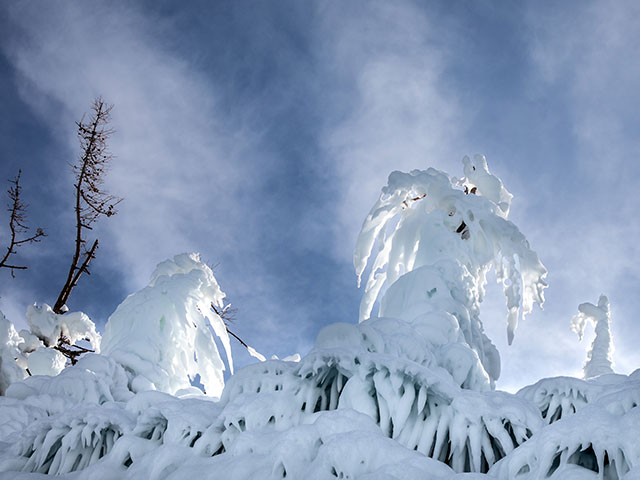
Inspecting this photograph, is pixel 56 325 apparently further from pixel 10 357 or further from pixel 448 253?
pixel 448 253

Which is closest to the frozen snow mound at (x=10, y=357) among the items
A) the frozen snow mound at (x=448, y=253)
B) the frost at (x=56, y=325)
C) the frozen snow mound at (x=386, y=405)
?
the frost at (x=56, y=325)

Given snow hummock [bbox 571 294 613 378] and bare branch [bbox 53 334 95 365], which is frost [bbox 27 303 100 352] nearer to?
bare branch [bbox 53 334 95 365]

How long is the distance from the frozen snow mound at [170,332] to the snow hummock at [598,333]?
7680 mm

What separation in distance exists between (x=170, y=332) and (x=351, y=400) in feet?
15.4

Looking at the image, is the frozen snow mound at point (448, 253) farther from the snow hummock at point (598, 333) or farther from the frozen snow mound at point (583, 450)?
the frozen snow mound at point (583, 450)

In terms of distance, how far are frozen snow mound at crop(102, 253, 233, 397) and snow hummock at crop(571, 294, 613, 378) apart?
25.2 feet

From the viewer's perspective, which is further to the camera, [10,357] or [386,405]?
[10,357]

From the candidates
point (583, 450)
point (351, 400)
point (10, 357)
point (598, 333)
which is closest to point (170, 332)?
point (10, 357)

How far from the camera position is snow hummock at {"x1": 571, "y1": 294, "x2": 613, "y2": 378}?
10.7m

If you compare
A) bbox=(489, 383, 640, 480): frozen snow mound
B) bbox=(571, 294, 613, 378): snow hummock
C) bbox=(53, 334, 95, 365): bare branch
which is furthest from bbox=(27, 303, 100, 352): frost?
bbox=(571, 294, 613, 378): snow hummock

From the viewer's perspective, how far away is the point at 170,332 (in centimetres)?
941

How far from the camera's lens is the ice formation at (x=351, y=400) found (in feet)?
13.3

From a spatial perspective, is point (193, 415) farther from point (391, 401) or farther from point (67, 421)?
point (391, 401)

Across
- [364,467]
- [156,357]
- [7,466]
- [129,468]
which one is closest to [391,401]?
[364,467]
